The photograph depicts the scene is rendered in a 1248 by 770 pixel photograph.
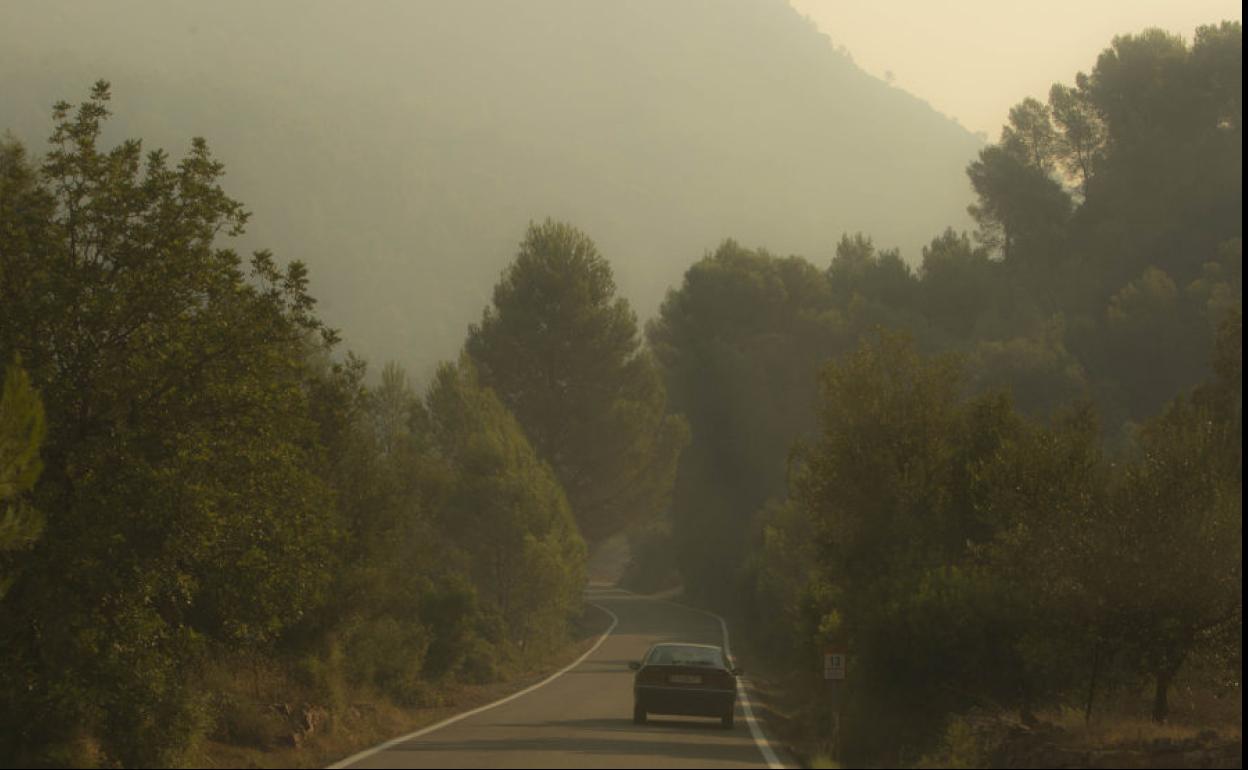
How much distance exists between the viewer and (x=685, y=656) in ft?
81.4

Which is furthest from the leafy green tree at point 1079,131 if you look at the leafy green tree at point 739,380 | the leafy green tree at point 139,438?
the leafy green tree at point 139,438

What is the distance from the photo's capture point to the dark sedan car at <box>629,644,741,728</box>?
2434 centimetres

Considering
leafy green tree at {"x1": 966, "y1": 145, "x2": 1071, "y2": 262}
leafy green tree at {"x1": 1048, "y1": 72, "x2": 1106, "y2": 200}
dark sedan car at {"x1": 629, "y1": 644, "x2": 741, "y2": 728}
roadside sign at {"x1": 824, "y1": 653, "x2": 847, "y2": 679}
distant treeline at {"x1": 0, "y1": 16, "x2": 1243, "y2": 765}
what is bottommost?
dark sedan car at {"x1": 629, "y1": 644, "x2": 741, "y2": 728}

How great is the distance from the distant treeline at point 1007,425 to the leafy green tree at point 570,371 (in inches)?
308

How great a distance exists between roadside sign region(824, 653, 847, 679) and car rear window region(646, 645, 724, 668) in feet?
12.7

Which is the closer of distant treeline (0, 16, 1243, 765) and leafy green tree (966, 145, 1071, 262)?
distant treeline (0, 16, 1243, 765)

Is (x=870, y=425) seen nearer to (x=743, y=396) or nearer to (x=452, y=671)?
(x=452, y=671)

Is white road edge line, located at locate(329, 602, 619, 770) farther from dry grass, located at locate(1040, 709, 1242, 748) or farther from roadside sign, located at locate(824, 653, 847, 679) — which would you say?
dry grass, located at locate(1040, 709, 1242, 748)

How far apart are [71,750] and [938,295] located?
60.3 m

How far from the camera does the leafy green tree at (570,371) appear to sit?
2554 inches

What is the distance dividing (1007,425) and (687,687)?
8513 millimetres

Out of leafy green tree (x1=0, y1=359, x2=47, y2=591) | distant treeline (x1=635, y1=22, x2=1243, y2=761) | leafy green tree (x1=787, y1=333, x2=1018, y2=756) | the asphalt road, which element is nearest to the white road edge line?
the asphalt road

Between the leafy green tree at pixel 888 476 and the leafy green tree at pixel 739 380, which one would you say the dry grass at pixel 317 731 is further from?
the leafy green tree at pixel 739 380

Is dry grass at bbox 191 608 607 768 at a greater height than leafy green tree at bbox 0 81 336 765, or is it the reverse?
leafy green tree at bbox 0 81 336 765
